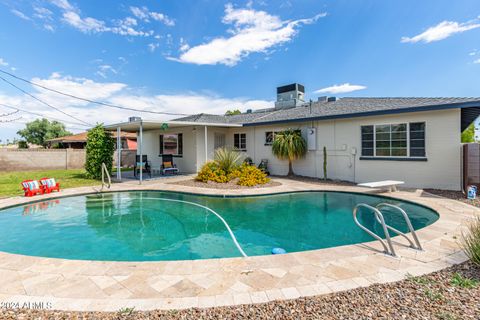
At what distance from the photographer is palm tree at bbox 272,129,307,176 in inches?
482

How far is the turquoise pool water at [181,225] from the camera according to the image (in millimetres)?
4711

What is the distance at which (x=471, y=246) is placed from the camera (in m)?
3.34

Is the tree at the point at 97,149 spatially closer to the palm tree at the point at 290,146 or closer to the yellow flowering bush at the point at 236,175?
the yellow flowering bush at the point at 236,175

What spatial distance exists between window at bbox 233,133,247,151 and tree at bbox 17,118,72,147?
35.5m

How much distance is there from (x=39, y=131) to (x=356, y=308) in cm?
4774

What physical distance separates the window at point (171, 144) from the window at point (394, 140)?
34.4ft

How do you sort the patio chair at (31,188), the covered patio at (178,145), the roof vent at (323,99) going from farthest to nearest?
the roof vent at (323,99) → the covered patio at (178,145) → the patio chair at (31,188)

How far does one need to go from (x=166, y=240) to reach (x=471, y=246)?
515 cm

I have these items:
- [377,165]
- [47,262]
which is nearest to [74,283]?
[47,262]

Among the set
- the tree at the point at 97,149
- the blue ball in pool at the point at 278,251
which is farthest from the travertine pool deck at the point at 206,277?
the tree at the point at 97,149

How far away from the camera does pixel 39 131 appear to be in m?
37.2

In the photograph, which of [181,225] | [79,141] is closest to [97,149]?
[181,225]

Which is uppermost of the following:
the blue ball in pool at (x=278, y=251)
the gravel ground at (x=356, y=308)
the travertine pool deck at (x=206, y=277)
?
the gravel ground at (x=356, y=308)

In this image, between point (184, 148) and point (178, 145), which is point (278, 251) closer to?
point (184, 148)
